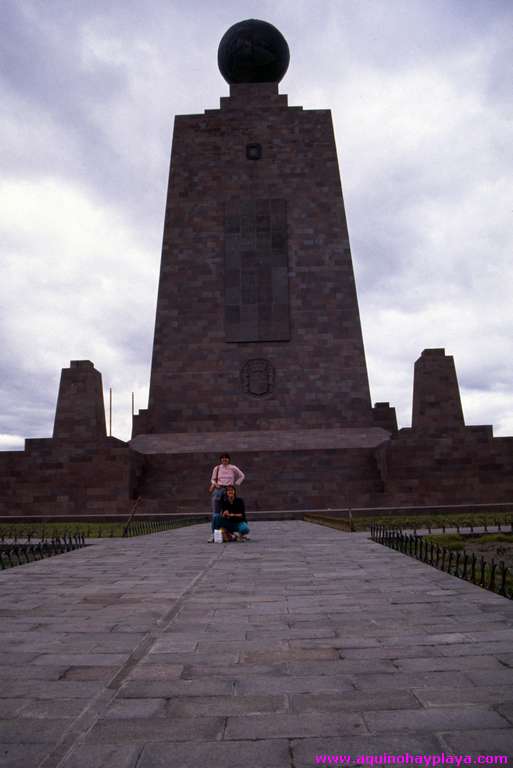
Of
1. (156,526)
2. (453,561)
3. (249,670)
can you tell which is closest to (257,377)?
(156,526)

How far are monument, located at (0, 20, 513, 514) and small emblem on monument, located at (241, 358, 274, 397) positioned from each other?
6 cm

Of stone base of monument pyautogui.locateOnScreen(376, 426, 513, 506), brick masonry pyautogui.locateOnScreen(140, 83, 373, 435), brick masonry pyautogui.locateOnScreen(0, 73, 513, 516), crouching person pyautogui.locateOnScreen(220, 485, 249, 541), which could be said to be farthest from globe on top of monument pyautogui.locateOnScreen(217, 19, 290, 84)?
crouching person pyautogui.locateOnScreen(220, 485, 249, 541)

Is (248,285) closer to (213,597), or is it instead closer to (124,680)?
(213,597)

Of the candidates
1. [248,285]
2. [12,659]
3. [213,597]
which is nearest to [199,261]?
[248,285]

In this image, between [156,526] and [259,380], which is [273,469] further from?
[156,526]

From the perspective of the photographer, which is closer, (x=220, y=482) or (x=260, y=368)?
(x=220, y=482)

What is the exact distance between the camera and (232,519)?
1270cm

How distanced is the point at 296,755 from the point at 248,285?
28.3m

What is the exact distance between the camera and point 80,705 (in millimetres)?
3199

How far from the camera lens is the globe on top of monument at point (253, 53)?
33000mm

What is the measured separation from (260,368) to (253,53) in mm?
16217

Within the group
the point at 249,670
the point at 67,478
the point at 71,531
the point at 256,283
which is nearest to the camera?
the point at 249,670

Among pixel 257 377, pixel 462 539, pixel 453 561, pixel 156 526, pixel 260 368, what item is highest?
pixel 260 368

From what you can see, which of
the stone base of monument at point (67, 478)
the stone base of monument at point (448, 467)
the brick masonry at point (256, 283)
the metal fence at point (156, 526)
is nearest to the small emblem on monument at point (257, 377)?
the brick masonry at point (256, 283)
